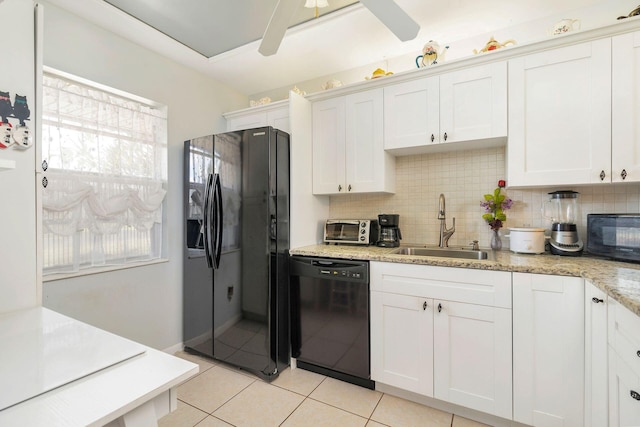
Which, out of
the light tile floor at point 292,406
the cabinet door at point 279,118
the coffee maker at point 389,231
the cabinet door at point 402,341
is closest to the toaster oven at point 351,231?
the coffee maker at point 389,231

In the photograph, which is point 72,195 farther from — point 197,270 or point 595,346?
point 595,346

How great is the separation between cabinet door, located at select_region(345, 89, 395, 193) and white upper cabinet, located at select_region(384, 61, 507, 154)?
7cm

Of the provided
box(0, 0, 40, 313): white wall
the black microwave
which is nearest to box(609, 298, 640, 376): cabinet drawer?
the black microwave

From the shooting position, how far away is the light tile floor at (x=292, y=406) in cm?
170

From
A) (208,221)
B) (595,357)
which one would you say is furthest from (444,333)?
(208,221)

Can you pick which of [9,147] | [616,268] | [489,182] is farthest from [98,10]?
[616,268]

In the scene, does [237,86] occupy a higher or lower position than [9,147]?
higher

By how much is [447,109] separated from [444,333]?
4.81ft

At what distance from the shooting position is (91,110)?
2.01 metres

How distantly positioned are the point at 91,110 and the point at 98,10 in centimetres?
65

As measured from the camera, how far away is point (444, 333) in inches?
68.1

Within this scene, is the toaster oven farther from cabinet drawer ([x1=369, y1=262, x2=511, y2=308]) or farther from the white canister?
the white canister

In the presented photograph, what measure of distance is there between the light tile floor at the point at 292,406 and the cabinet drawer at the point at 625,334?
93cm

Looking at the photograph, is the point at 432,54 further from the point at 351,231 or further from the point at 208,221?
the point at 208,221
